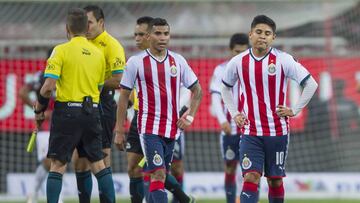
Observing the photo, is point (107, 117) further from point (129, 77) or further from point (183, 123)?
point (183, 123)

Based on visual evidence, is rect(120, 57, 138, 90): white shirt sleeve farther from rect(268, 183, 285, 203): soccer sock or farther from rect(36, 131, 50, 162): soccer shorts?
rect(36, 131, 50, 162): soccer shorts

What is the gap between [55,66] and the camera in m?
9.64

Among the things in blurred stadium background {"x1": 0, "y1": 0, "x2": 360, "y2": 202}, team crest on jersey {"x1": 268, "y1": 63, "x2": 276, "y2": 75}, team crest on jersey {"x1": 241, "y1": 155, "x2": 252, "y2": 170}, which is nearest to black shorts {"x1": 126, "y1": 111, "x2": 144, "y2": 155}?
team crest on jersey {"x1": 241, "y1": 155, "x2": 252, "y2": 170}

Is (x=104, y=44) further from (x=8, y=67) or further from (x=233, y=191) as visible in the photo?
(x=8, y=67)

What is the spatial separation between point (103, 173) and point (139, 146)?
3.61ft

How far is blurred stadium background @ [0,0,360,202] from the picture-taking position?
1683 cm

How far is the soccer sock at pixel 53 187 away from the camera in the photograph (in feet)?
32.0

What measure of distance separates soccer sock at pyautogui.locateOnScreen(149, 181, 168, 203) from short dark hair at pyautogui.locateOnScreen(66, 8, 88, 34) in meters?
1.63

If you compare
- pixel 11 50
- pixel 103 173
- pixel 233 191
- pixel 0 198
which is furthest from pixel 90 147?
pixel 11 50

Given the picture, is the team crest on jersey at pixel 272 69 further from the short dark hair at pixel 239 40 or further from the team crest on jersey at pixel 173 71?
the short dark hair at pixel 239 40

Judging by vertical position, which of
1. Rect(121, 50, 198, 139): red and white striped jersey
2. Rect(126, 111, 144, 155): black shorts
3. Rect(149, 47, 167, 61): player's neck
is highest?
Rect(149, 47, 167, 61): player's neck

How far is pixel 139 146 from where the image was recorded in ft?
36.6

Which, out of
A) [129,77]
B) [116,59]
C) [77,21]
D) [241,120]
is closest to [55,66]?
[77,21]

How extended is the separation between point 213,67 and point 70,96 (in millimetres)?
7416
